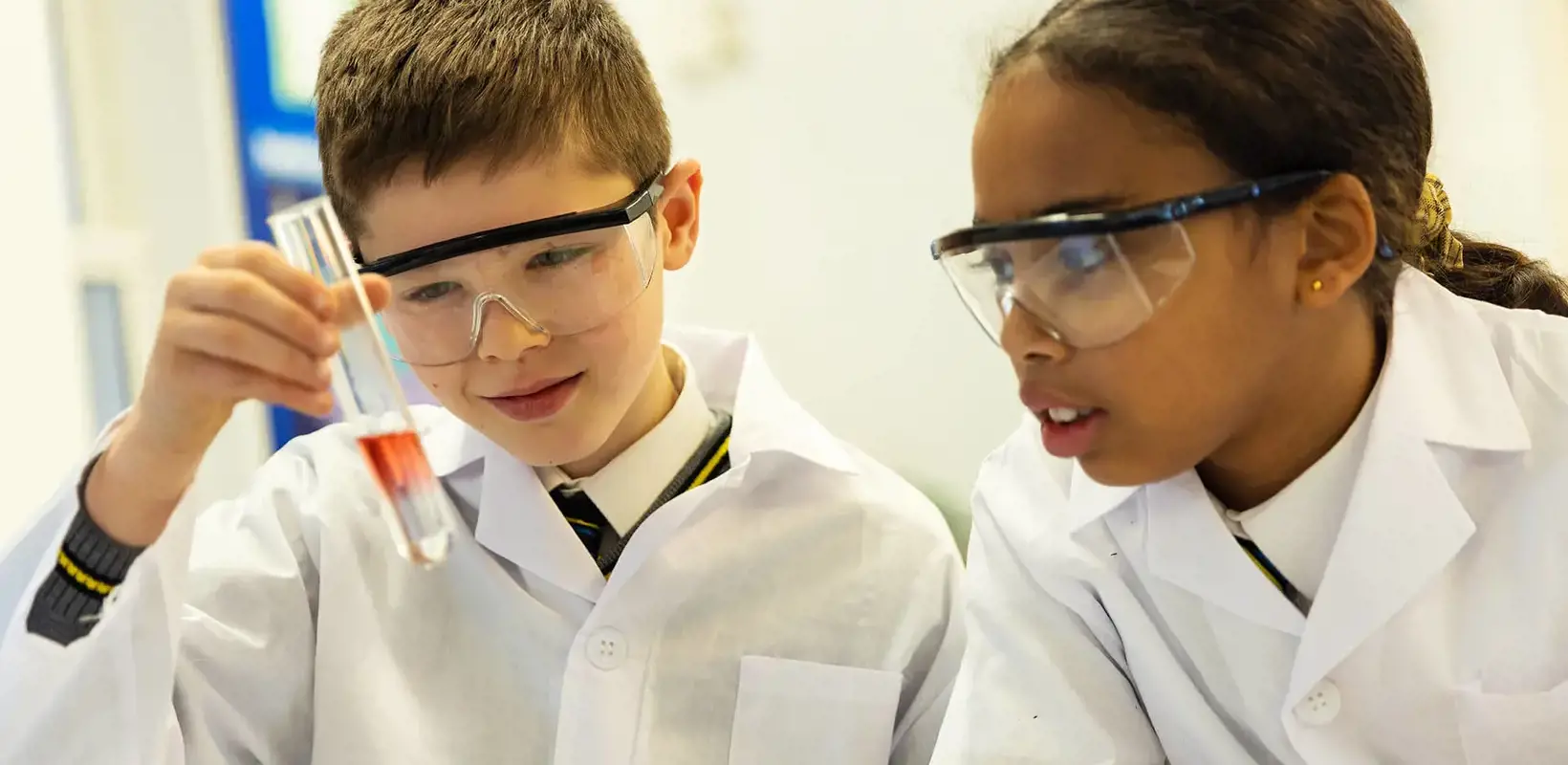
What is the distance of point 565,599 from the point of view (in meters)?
1.21

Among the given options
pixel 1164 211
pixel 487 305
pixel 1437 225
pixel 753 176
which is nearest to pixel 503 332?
pixel 487 305

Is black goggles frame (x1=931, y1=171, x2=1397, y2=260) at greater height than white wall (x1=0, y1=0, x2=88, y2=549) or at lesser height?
greater

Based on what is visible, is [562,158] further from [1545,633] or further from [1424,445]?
[1545,633]

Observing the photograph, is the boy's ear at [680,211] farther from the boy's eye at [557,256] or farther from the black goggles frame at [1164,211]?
the black goggles frame at [1164,211]

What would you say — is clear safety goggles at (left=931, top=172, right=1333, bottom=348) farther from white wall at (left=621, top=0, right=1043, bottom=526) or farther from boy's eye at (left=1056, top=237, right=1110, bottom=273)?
white wall at (left=621, top=0, right=1043, bottom=526)

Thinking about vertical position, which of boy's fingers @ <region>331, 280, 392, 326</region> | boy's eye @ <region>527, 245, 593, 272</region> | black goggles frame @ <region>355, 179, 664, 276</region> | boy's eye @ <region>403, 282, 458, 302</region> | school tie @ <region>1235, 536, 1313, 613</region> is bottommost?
school tie @ <region>1235, 536, 1313, 613</region>

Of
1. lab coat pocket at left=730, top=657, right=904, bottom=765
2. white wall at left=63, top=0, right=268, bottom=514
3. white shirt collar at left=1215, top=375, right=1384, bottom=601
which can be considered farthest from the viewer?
white wall at left=63, top=0, right=268, bottom=514

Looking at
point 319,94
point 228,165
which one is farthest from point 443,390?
point 228,165

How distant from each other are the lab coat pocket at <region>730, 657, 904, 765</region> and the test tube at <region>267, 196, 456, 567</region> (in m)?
0.46

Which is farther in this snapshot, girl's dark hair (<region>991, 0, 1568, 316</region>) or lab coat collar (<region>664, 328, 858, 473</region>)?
lab coat collar (<region>664, 328, 858, 473</region>)

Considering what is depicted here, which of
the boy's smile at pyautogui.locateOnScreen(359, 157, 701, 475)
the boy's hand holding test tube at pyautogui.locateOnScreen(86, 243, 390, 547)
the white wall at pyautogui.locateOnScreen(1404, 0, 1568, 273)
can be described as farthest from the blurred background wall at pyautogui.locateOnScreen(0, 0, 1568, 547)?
the boy's hand holding test tube at pyautogui.locateOnScreen(86, 243, 390, 547)

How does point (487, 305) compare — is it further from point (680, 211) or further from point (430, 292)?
point (680, 211)

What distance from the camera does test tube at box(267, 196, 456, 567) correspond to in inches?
31.9

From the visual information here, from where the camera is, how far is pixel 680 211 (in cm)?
131
